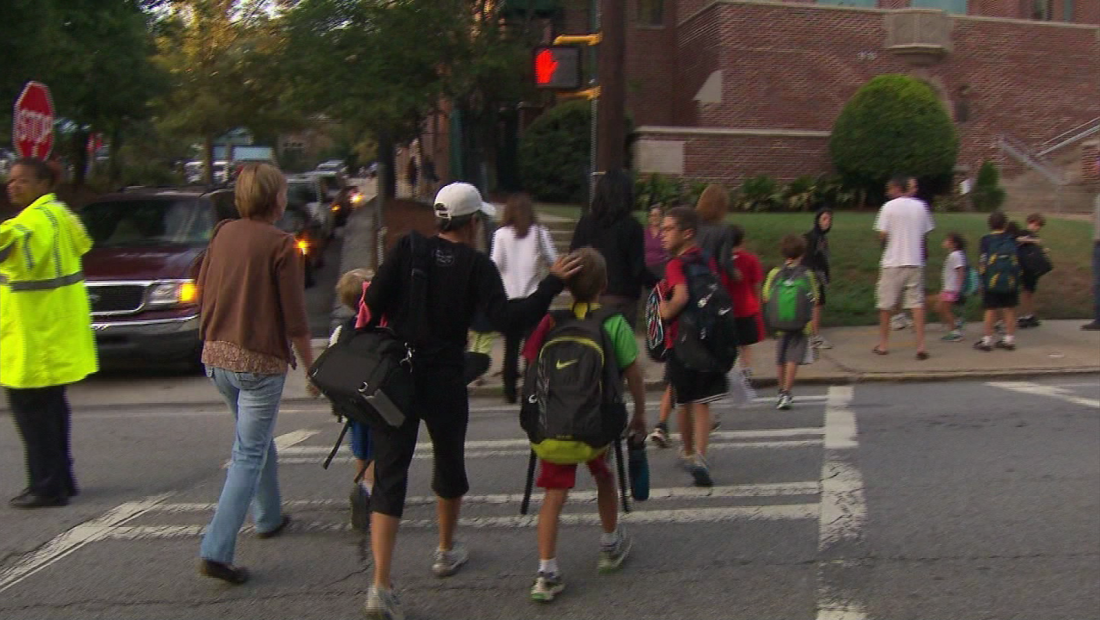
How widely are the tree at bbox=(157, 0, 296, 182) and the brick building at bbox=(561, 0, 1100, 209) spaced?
6.14 m

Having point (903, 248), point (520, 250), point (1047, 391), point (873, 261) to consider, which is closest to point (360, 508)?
point (520, 250)

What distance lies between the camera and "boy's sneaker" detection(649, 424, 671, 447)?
7691 mm

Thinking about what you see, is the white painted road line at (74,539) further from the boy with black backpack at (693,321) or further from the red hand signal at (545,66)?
the red hand signal at (545,66)

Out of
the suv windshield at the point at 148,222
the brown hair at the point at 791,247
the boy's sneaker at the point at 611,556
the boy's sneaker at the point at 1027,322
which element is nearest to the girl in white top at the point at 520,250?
the brown hair at the point at 791,247

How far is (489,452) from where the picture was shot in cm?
773

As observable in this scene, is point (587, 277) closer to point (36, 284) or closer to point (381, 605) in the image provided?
point (381, 605)

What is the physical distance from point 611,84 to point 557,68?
22.8 inches

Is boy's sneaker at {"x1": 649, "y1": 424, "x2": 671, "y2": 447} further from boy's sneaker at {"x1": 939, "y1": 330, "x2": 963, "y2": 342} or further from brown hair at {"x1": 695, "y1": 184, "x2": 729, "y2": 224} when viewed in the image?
boy's sneaker at {"x1": 939, "y1": 330, "x2": 963, "y2": 342}

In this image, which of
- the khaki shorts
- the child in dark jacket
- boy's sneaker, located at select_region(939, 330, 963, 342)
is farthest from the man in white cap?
boy's sneaker, located at select_region(939, 330, 963, 342)

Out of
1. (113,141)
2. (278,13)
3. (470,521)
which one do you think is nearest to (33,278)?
(470,521)

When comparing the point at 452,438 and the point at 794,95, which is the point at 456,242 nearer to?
the point at 452,438

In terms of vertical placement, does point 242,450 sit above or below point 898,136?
below

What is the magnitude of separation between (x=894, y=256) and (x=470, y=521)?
682 centimetres

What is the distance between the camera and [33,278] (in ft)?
20.2
